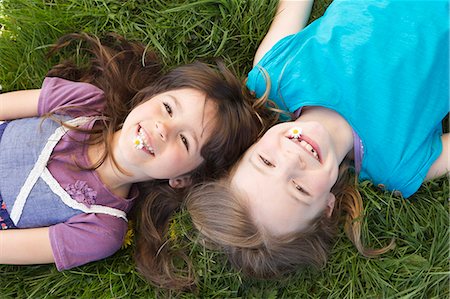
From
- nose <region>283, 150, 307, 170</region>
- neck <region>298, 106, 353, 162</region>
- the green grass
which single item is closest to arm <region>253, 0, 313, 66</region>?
the green grass

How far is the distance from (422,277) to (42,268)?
7.25 feet

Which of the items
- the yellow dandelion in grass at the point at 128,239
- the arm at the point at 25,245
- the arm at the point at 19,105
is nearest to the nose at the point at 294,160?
the yellow dandelion in grass at the point at 128,239

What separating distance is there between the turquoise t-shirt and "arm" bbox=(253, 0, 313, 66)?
248 millimetres

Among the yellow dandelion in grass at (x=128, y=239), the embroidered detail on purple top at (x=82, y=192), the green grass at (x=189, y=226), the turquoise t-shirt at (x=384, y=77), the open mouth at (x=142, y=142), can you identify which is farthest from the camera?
the yellow dandelion in grass at (x=128, y=239)

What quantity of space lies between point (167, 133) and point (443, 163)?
5.13 feet

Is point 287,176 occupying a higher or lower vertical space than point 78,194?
higher

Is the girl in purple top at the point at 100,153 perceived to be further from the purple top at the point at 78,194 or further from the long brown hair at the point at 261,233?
the long brown hair at the point at 261,233

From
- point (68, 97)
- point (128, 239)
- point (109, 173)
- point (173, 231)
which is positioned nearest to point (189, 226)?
point (173, 231)

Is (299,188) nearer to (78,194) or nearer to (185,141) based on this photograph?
(185,141)

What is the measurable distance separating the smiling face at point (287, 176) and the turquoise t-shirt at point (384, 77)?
13.5 inches

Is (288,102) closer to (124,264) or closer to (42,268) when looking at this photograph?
(124,264)

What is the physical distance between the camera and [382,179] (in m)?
3.05

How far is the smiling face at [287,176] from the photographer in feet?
8.39

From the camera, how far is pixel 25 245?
2.91 m
